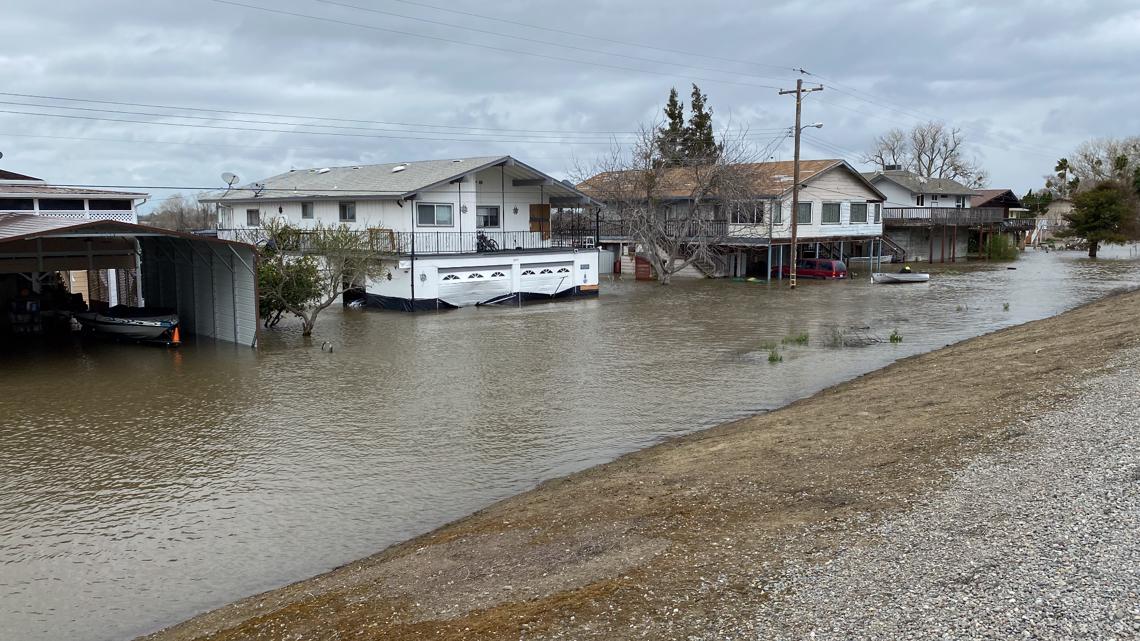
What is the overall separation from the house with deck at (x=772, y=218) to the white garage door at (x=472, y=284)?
1288 cm

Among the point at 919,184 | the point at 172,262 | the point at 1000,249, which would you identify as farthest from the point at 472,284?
the point at 1000,249

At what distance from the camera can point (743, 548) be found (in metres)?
7.54

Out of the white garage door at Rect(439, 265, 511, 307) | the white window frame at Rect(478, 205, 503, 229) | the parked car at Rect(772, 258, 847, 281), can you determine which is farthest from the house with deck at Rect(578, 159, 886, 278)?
the white garage door at Rect(439, 265, 511, 307)

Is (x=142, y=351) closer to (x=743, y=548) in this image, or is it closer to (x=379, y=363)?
(x=379, y=363)

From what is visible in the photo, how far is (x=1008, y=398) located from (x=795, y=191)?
30.2m

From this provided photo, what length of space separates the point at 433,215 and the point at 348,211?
14.2 ft

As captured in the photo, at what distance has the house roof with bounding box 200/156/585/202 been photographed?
33281 millimetres

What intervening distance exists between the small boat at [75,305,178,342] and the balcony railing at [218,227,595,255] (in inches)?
163

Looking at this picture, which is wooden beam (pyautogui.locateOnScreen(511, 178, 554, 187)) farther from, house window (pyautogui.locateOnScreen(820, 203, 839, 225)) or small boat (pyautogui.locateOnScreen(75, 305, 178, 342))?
house window (pyautogui.locateOnScreen(820, 203, 839, 225))

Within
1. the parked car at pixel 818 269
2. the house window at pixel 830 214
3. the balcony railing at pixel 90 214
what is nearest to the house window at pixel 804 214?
the house window at pixel 830 214

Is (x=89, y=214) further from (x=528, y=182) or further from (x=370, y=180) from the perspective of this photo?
(x=528, y=182)

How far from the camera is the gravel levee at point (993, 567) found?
5898 mm

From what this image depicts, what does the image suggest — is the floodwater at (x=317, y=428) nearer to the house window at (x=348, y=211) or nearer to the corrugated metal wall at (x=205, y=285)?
the corrugated metal wall at (x=205, y=285)

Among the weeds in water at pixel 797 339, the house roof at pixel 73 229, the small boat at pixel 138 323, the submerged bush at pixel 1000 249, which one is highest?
the house roof at pixel 73 229
